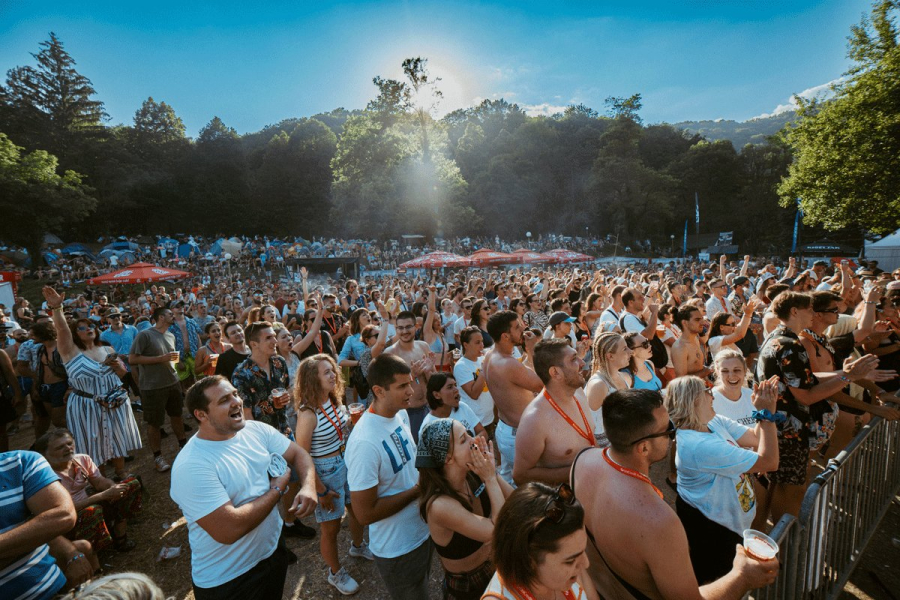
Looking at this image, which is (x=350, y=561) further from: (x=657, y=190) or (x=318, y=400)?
(x=657, y=190)

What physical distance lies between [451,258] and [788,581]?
17.6m

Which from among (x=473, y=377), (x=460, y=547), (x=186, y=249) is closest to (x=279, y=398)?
(x=473, y=377)

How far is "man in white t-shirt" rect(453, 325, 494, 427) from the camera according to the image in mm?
4004

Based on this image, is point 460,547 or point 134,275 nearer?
point 460,547

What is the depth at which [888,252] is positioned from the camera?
1648 centimetres

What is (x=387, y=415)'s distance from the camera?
254cm

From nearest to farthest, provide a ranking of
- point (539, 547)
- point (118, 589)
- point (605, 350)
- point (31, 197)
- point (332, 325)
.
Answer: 1. point (118, 589)
2. point (539, 547)
3. point (605, 350)
4. point (332, 325)
5. point (31, 197)

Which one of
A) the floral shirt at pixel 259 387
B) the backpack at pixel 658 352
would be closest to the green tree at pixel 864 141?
the backpack at pixel 658 352

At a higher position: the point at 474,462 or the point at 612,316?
the point at 474,462

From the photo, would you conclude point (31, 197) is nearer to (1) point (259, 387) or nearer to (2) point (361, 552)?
(1) point (259, 387)

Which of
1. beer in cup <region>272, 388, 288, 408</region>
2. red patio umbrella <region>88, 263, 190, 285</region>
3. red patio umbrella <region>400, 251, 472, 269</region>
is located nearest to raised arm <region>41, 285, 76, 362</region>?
beer in cup <region>272, 388, 288, 408</region>

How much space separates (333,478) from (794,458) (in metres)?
3.61

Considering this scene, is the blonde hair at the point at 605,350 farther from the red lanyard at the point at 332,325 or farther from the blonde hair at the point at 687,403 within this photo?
the red lanyard at the point at 332,325

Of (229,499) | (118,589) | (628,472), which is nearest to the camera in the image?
(118,589)
